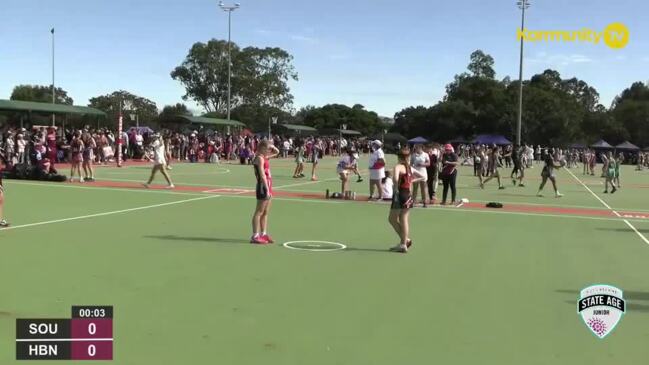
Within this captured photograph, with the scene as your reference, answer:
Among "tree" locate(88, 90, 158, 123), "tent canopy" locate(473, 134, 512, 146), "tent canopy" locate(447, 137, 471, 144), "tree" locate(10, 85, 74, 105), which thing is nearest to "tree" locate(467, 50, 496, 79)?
"tent canopy" locate(447, 137, 471, 144)

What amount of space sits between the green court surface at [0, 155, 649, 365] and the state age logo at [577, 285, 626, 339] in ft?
0.37

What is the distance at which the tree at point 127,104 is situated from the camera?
10700cm

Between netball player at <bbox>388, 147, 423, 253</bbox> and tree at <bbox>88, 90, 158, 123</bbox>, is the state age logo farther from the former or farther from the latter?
tree at <bbox>88, 90, 158, 123</bbox>

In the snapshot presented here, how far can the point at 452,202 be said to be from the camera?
17.9 meters

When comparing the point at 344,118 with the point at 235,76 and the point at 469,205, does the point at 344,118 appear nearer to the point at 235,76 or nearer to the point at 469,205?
the point at 235,76

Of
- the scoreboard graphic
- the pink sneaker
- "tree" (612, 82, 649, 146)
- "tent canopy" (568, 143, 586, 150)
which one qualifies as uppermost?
"tree" (612, 82, 649, 146)

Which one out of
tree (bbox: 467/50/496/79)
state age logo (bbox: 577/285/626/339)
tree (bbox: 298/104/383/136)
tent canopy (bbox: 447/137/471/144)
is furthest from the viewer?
tree (bbox: 298/104/383/136)

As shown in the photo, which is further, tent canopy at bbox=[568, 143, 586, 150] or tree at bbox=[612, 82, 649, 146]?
tree at bbox=[612, 82, 649, 146]

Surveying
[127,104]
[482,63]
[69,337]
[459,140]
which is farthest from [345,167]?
[127,104]

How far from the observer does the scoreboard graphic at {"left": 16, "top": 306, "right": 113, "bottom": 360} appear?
501 centimetres

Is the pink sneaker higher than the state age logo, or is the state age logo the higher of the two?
the pink sneaker

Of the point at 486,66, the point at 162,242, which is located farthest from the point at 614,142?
the point at 162,242

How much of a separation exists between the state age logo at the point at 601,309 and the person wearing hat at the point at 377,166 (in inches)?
417

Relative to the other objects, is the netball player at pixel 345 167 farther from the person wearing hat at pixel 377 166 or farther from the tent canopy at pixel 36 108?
the tent canopy at pixel 36 108
